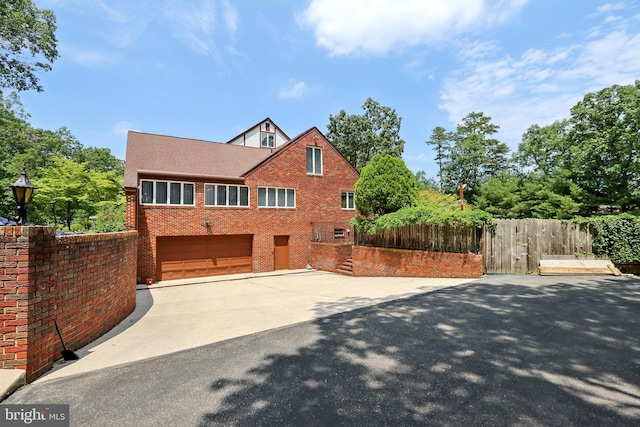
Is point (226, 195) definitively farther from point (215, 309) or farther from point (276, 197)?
point (215, 309)

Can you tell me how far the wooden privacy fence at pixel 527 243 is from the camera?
33.7 ft

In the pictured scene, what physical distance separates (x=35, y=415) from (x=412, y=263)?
37.3ft

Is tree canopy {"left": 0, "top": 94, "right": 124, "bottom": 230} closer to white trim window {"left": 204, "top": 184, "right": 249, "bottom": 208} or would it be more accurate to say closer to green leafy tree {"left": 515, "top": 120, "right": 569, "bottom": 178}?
white trim window {"left": 204, "top": 184, "right": 249, "bottom": 208}

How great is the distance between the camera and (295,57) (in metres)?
Answer: 13.3

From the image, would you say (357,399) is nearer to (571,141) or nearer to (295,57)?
(295,57)

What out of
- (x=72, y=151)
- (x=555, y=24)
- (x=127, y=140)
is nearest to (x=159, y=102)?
(x=127, y=140)

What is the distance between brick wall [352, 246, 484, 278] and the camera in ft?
34.3

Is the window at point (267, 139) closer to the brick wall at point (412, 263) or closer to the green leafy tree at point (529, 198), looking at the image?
the brick wall at point (412, 263)

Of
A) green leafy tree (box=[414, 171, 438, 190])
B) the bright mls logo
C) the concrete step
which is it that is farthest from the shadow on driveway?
green leafy tree (box=[414, 171, 438, 190])

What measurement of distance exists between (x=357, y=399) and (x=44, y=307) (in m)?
4.36

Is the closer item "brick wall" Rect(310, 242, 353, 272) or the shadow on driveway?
the shadow on driveway

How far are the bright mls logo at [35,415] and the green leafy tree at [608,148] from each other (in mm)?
25943

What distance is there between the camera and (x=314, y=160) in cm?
1795

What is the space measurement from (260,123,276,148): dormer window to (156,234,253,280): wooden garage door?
14190 millimetres
